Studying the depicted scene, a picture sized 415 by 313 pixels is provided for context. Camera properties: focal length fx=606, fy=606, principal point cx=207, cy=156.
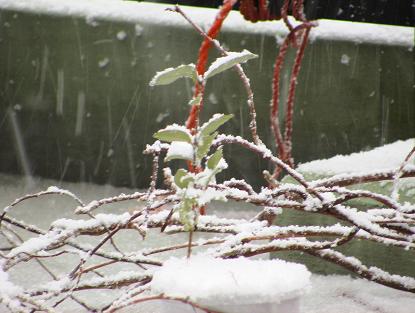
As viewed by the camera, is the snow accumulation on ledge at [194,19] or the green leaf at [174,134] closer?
the green leaf at [174,134]

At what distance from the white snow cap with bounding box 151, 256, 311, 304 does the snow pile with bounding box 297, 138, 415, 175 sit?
2.98 ft

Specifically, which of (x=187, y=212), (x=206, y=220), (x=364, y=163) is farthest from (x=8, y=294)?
(x=364, y=163)

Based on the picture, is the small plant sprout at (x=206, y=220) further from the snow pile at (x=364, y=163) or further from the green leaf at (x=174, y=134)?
the snow pile at (x=364, y=163)

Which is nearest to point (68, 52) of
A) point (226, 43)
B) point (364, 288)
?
point (226, 43)

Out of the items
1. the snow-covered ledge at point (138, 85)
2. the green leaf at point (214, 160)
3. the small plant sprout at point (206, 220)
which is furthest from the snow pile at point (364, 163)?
the green leaf at point (214, 160)

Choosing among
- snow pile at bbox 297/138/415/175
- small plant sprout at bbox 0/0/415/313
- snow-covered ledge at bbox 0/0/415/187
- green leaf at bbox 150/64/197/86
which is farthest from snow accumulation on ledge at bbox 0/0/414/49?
green leaf at bbox 150/64/197/86

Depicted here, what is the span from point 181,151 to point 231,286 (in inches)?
5.9

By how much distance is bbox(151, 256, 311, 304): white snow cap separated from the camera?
62 cm

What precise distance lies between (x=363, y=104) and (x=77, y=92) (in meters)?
1.21

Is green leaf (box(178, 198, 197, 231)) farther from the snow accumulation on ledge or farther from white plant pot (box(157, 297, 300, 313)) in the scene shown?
the snow accumulation on ledge

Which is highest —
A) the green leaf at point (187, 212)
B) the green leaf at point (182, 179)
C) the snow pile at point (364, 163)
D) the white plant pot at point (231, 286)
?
the green leaf at point (182, 179)

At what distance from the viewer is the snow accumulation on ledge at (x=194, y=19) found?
249cm

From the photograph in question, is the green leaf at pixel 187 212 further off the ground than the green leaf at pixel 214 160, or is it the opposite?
the green leaf at pixel 214 160

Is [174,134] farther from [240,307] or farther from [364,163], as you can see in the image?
[364,163]
